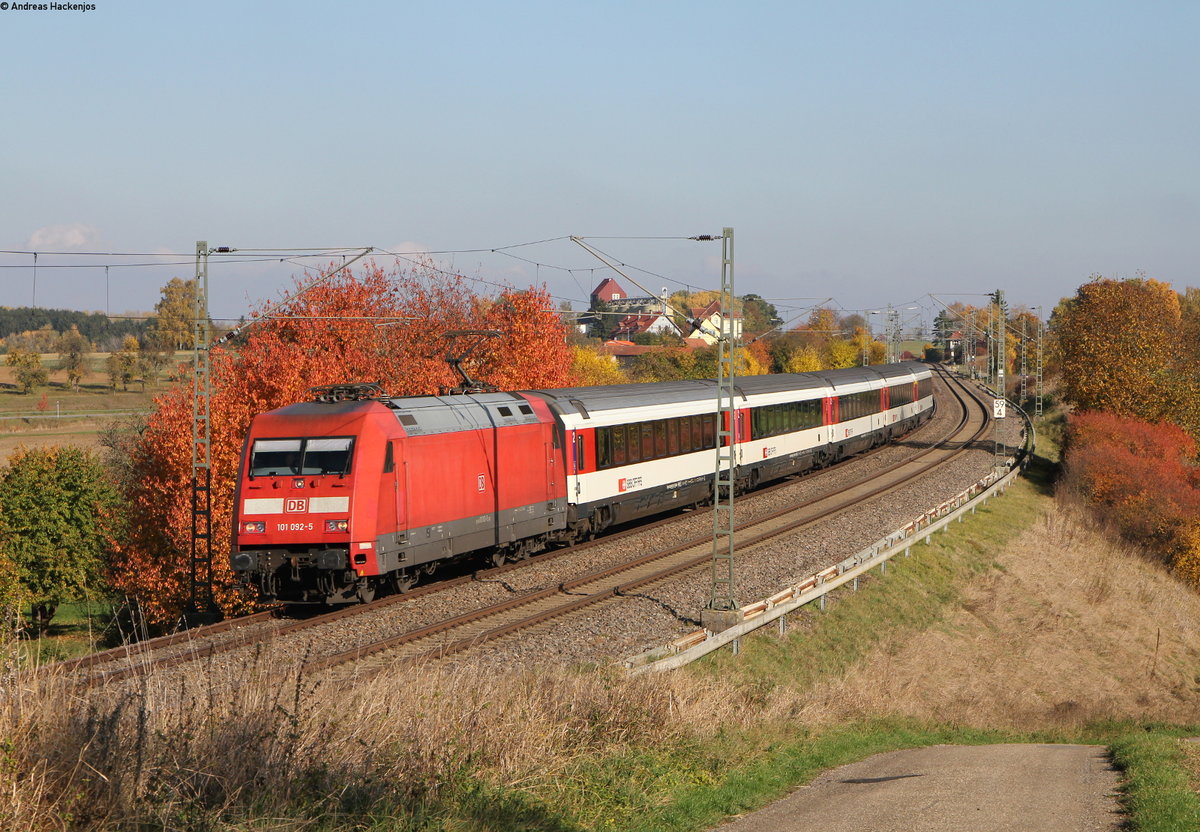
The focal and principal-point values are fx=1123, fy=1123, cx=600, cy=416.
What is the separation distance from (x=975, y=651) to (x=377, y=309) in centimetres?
3346

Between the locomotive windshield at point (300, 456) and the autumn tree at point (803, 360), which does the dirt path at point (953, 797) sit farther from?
the autumn tree at point (803, 360)

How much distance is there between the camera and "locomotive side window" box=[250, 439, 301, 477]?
1906 centimetres

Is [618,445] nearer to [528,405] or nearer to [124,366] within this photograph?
[528,405]

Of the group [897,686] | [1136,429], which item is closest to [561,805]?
[897,686]

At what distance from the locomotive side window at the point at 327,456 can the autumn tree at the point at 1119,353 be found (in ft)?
173

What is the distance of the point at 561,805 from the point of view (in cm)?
1020

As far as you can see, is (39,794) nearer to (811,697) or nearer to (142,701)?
(142,701)

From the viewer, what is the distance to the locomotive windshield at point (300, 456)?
18.8 meters

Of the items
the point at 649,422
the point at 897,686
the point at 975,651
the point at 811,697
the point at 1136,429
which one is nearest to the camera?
the point at 811,697

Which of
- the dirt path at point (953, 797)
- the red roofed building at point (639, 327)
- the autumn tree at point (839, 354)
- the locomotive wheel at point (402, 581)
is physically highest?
the red roofed building at point (639, 327)

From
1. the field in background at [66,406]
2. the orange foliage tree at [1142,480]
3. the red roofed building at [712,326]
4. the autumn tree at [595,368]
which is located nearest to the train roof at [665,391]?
the red roofed building at [712,326]

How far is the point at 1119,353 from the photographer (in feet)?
203

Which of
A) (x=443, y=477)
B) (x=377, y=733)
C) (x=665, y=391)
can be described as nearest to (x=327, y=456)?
A: (x=443, y=477)

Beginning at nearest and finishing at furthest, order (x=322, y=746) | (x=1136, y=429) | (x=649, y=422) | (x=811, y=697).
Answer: (x=322, y=746)
(x=811, y=697)
(x=649, y=422)
(x=1136, y=429)
